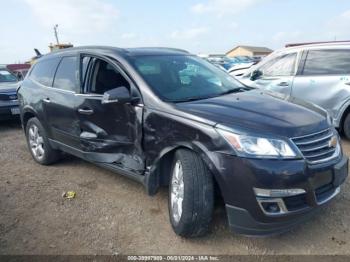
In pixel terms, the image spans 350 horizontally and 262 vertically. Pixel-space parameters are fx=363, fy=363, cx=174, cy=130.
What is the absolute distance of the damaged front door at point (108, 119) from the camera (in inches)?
147

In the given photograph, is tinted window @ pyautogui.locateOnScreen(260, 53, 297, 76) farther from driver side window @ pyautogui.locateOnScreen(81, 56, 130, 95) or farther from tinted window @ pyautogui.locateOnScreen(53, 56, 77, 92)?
tinted window @ pyautogui.locateOnScreen(53, 56, 77, 92)

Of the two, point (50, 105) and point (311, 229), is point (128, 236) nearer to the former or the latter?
point (311, 229)

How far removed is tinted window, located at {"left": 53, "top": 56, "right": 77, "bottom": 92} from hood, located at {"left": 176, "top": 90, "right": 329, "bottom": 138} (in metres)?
1.84

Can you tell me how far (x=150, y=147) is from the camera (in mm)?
3570

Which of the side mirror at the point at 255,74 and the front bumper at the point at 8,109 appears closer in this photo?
the side mirror at the point at 255,74

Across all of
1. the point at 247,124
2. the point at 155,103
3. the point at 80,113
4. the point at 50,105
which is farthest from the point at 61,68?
the point at 247,124

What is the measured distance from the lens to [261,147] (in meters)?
2.83

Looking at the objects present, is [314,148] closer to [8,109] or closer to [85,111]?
[85,111]

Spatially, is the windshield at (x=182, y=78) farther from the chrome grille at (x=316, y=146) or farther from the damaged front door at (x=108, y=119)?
the chrome grille at (x=316, y=146)

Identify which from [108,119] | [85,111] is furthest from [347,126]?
[85,111]

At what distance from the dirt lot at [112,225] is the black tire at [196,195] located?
243 mm

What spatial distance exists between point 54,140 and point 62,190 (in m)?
0.88

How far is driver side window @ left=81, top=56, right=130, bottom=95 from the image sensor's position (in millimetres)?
4130

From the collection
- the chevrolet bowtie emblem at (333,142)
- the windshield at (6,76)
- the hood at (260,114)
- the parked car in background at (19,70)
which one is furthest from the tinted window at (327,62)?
the parked car in background at (19,70)
